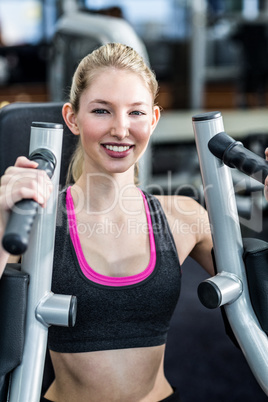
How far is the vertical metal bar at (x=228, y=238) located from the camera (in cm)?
81

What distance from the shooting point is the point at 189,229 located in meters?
1.00

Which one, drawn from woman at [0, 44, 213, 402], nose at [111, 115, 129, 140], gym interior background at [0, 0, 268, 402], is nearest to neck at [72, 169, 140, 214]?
woman at [0, 44, 213, 402]

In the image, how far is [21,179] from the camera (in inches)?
26.2

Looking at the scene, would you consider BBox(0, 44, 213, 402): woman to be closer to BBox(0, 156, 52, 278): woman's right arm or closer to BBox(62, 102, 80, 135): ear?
BBox(62, 102, 80, 135): ear

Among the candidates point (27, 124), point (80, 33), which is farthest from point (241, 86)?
point (27, 124)

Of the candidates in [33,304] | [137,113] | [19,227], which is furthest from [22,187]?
[137,113]

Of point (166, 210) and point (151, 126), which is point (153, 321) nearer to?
point (166, 210)

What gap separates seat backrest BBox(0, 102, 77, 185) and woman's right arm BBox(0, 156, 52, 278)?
17.7 inches

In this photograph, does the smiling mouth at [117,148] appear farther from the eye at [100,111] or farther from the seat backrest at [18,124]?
the seat backrest at [18,124]

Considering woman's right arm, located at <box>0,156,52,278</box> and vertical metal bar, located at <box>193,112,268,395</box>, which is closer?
woman's right arm, located at <box>0,156,52,278</box>

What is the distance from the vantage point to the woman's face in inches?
33.3

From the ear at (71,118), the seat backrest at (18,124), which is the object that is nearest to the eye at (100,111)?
the ear at (71,118)

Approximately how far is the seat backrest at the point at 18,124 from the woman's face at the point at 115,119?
0.28 metres

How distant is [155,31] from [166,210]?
6.65 meters
